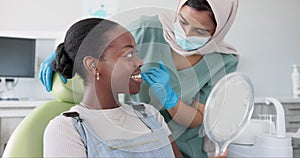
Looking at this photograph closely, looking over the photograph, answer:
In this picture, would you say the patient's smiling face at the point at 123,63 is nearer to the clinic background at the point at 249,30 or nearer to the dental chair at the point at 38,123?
the dental chair at the point at 38,123

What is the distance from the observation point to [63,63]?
2.71ft

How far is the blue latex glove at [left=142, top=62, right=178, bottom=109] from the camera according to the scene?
73cm

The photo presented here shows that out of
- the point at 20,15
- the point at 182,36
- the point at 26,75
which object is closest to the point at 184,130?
the point at 182,36

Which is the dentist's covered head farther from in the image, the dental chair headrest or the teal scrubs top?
the dental chair headrest

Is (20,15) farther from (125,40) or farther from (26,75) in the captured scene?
(125,40)

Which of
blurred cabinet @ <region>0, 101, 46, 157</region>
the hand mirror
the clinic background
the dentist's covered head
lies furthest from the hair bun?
the clinic background

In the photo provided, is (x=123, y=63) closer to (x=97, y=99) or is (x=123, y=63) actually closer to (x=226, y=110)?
(x=97, y=99)

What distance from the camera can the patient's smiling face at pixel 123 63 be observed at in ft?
2.37

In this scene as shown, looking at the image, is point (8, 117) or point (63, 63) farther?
A: point (8, 117)

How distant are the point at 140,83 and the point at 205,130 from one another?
0.60 ft

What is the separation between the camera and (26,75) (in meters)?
1.91

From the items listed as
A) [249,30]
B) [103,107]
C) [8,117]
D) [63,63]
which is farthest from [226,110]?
[249,30]

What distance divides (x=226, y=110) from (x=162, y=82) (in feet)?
0.52

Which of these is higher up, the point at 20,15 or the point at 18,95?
the point at 20,15
